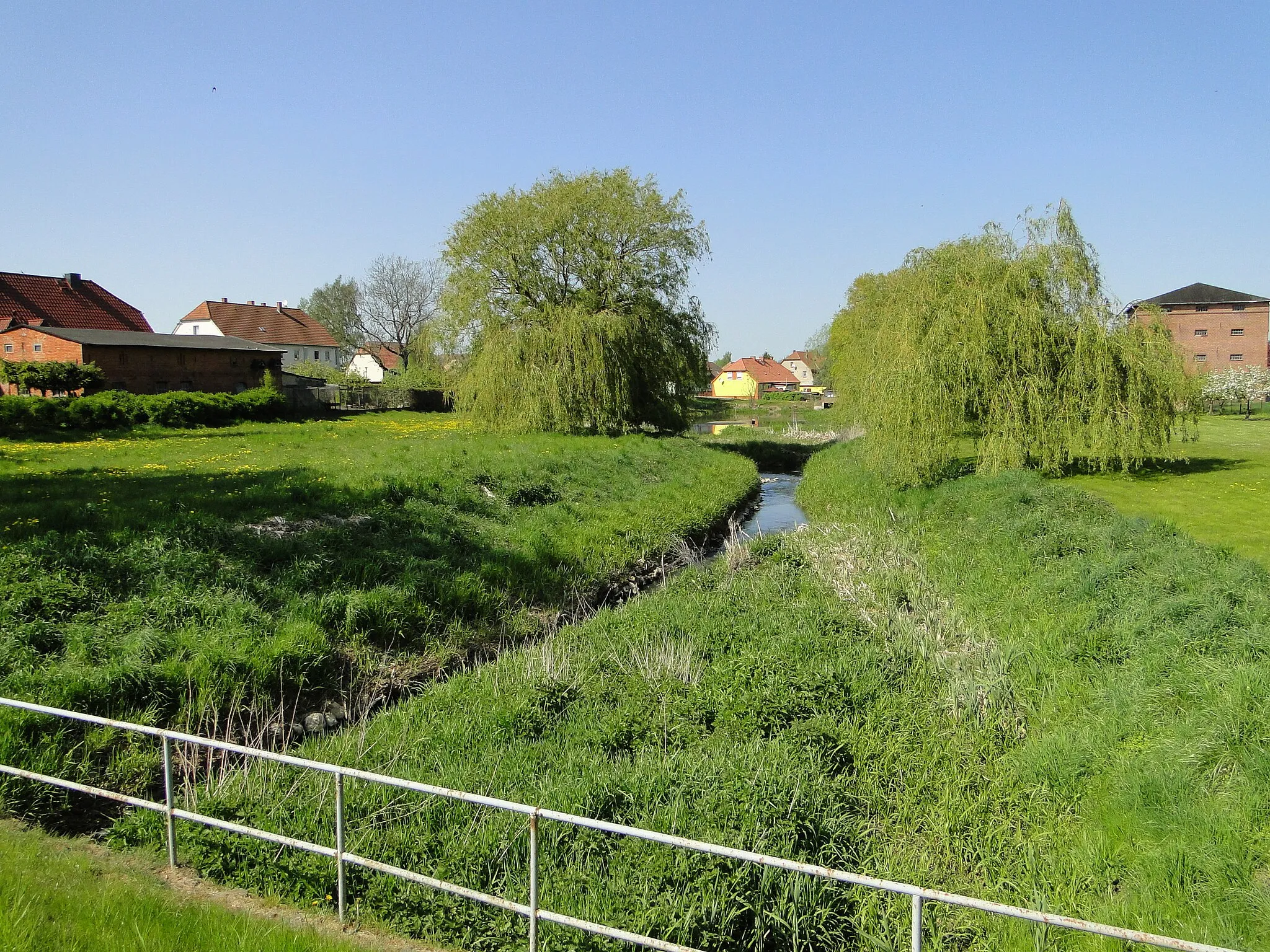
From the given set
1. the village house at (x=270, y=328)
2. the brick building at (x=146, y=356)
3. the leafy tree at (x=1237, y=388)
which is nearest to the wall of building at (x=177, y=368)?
the brick building at (x=146, y=356)

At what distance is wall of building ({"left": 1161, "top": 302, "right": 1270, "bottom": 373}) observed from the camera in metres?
67.3

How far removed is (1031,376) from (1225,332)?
59.1m

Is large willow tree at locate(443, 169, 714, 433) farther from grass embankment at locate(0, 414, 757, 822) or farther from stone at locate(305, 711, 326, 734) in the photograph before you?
stone at locate(305, 711, 326, 734)

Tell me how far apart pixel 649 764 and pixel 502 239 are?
3390cm

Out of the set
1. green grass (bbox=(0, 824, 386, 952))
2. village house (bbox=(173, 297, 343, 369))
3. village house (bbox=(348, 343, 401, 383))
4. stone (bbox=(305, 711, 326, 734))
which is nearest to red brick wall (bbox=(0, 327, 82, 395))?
village house (bbox=(173, 297, 343, 369))

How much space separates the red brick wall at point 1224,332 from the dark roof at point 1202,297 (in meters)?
0.35

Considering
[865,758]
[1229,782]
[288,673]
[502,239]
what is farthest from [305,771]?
[502,239]

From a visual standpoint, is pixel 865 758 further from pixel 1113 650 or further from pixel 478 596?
pixel 478 596

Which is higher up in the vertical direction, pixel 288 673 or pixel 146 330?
pixel 146 330

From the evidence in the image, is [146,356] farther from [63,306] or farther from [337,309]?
[337,309]

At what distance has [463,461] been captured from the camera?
2227 cm

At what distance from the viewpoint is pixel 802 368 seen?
483ft

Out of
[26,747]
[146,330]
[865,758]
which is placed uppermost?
[146,330]

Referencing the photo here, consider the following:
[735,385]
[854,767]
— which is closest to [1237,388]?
[854,767]
